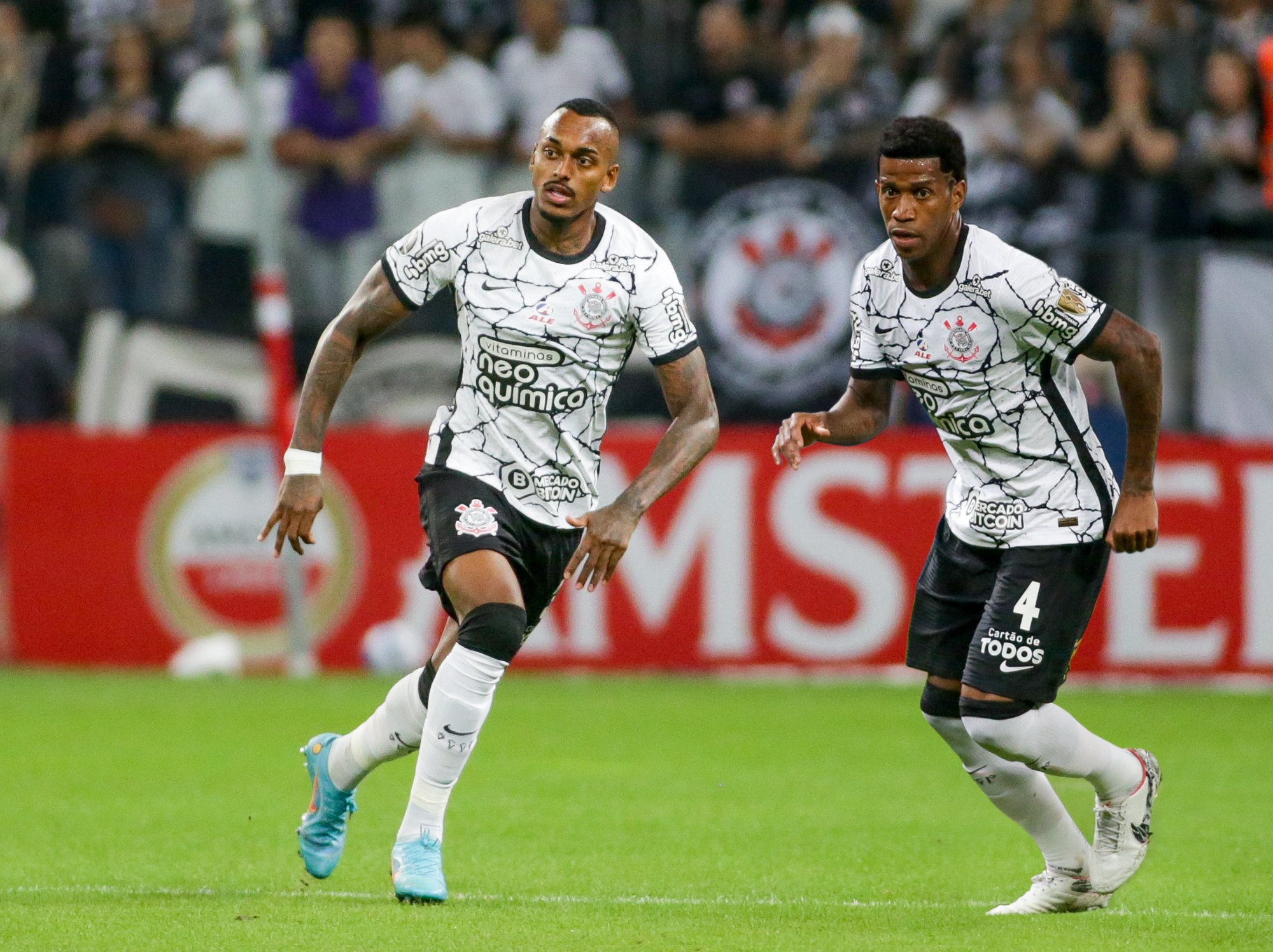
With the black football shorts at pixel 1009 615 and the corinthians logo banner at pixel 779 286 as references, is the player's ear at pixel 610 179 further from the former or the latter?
the corinthians logo banner at pixel 779 286

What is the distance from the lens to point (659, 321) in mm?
6090

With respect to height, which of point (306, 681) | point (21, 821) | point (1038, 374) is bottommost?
point (306, 681)

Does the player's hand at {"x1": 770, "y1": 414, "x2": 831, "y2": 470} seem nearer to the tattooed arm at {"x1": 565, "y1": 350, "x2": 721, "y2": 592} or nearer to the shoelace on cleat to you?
the tattooed arm at {"x1": 565, "y1": 350, "x2": 721, "y2": 592}

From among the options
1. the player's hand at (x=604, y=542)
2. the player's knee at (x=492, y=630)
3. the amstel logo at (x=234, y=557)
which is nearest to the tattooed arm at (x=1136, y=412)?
the player's hand at (x=604, y=542)

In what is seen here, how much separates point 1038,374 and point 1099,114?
9.68 metres

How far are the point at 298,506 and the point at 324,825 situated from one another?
1.09 metres

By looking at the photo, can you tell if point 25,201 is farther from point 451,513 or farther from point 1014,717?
point 1014,717

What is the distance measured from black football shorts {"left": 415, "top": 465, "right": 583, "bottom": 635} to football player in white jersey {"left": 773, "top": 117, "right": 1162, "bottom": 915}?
2.74 feet

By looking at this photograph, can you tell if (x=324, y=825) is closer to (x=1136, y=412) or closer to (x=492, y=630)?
(x=492, y=630)

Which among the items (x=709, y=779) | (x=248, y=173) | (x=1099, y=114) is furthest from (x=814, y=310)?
(x=709, y=779)

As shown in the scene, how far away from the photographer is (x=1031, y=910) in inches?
234

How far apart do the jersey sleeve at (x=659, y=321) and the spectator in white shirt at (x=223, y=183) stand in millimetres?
8168

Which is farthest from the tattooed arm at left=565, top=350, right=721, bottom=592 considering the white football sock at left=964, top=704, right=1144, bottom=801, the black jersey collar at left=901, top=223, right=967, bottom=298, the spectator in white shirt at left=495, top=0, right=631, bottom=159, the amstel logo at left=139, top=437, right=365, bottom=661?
the spectator in white shirt at left=495, top=0, right=631, bottom=159

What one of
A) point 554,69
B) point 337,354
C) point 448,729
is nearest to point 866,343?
point 337,354
